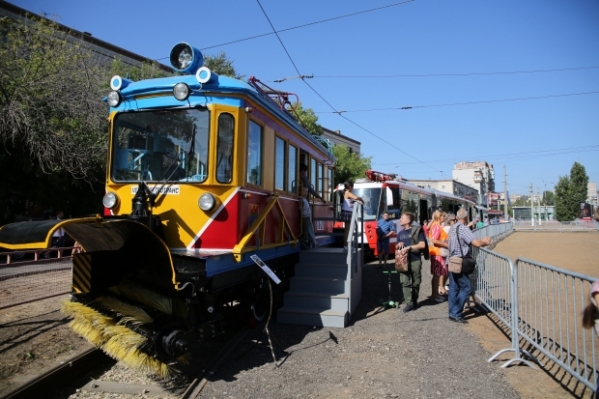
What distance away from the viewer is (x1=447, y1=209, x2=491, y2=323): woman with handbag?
7.07 m

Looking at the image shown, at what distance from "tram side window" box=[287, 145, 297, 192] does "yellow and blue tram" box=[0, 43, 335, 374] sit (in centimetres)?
98

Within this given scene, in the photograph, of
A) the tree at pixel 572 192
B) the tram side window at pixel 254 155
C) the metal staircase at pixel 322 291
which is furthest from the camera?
the tree at pixel 572 192

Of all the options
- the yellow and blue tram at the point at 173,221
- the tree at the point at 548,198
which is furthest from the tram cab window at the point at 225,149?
the tree at the point at 548,198

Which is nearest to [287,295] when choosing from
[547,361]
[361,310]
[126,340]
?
[361,310]

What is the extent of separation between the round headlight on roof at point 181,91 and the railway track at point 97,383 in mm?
3074

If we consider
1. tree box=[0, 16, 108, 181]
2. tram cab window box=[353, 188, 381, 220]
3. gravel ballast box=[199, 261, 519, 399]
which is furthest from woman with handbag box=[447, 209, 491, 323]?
tree box=[0, 16, 108, 181]

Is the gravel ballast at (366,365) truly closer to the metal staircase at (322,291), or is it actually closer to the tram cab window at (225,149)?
the metal staircase at (322,291)

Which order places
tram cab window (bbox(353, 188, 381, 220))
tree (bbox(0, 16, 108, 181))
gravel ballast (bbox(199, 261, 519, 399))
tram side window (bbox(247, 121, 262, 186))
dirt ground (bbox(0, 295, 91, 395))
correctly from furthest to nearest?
tram cab window (bbox(353, 188, 381, 220)) < tree (bbox(0, 16, 108, 181)) < tram side window (bbox(247, 121, 262, 186)) < dirt ground (bbox(0, 295, 91, 395)) < gravel ballast (bbox(199, 261, 519, 399))

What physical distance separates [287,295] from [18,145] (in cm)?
1049

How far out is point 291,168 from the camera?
7.61 m

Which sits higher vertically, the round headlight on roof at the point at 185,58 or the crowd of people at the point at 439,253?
the round headlight on roof at the point at 185,58

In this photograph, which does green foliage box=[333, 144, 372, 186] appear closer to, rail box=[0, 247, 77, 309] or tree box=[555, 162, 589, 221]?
rail box=[0, 247, 77, 309]

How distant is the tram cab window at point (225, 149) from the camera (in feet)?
17.5

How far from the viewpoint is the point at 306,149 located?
8.52 meters
